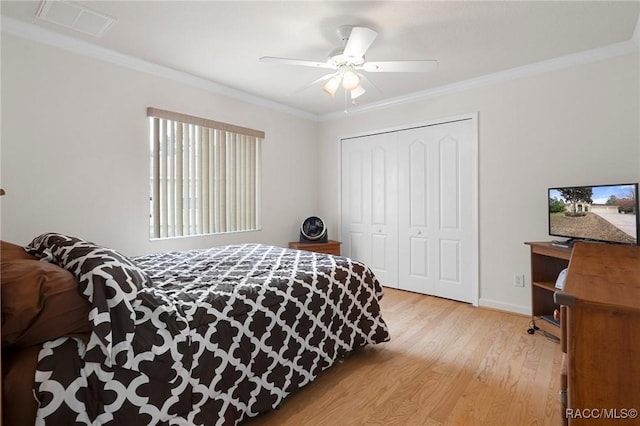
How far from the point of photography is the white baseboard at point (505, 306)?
316cm

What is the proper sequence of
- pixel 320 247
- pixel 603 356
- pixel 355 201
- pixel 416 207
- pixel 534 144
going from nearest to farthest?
pixel 603 356 < pixel 534 144 < pixel 416 207 < pixel 320 247 < pixel 355 201

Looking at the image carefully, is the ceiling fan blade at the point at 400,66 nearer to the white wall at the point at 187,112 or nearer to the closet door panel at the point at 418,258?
the white wall at the point at 187,112

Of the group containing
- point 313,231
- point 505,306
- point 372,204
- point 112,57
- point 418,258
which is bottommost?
point 505,306

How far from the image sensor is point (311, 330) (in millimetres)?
1942

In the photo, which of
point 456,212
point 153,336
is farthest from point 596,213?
point 153,336

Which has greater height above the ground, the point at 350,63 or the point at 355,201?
the point at 350,63

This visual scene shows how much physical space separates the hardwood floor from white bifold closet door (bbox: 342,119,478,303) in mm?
910

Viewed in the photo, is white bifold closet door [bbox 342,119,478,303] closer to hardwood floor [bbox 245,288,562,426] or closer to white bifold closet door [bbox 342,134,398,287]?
white bifold closet door [bbox 342,134,398,287]

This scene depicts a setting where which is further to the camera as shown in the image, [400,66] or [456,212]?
[456,212]

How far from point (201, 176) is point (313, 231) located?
164 cm

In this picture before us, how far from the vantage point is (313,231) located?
4324 millimetres

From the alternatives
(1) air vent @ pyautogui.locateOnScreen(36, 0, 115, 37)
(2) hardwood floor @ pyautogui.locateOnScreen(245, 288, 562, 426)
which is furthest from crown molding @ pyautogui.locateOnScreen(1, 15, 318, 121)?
(2) hardwood floor @ pyautogui.locateOnScreen(245, 288, 562, 426)

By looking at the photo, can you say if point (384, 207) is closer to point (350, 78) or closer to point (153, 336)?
point (350, 78)

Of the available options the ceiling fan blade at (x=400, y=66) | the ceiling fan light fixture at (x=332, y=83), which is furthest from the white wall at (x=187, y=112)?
the ceiling fan light fixture at (x=332, y=83)
